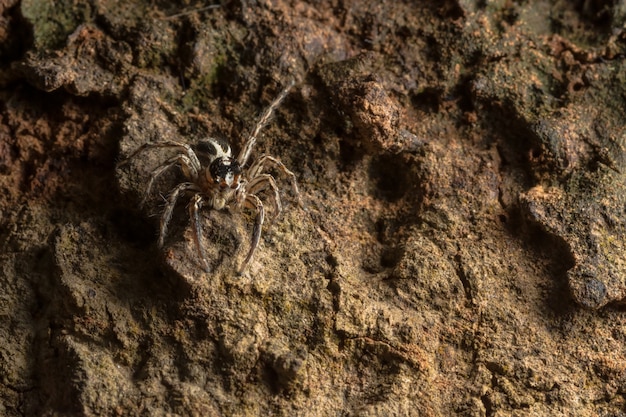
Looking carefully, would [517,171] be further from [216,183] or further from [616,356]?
[216,183]

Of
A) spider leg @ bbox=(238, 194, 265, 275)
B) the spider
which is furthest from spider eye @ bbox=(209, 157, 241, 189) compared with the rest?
spider leg @ bbox=(238, 194, 265, 275)

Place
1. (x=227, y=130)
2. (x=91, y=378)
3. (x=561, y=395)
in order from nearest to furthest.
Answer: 1. (x=91, y=378)
2. (x=561, y=395)
3. (x=227, y=130)

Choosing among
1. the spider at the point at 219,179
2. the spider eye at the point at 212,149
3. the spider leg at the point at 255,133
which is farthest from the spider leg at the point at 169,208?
the spider leg at the point at 255,133

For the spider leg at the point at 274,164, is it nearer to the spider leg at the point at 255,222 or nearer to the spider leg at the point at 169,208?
the spider leg at the point at 255,222

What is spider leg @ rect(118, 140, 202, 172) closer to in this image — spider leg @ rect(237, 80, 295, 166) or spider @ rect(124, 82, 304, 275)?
spider @ rect(124, 82, 304, 275)

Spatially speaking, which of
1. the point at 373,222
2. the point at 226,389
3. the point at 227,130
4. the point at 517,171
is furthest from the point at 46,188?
the point at 517,171

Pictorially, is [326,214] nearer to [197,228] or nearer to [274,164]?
[274,164]
